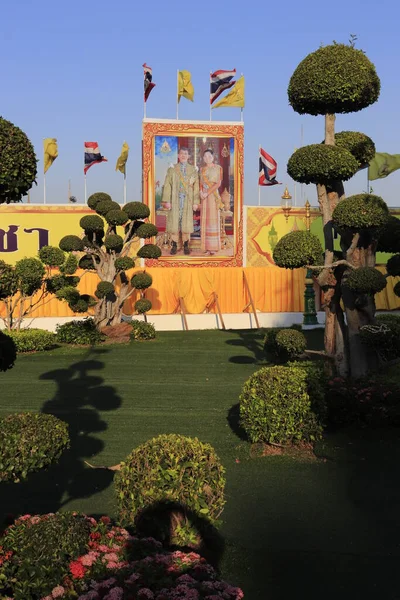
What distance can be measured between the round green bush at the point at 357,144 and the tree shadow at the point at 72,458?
19.0 feet

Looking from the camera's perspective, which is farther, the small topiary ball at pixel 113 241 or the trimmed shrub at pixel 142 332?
the trimmed shrub at pixel 142 332

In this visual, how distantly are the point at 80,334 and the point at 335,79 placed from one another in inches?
520

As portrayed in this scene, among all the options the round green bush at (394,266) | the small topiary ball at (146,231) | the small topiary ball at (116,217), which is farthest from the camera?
the small topiary ball at (146,231)

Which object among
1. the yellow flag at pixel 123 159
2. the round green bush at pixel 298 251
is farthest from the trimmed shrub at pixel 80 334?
the yellow flag at pixel 123 159

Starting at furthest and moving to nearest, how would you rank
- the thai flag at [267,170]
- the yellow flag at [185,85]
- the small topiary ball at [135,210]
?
the thai flag at [267,170] < the yellow flag at [185,85] < the small topiary ball at [135,210]

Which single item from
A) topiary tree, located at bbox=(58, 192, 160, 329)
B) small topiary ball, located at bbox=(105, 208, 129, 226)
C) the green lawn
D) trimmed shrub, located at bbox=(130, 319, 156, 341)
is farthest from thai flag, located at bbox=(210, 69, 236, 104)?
the green lawn

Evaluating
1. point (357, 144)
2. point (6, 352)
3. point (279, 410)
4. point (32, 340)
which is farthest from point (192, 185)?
point (6, 352)

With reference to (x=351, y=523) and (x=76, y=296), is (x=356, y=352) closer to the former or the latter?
(x=351, y=523)

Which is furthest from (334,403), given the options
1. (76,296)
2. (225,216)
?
(225,216)

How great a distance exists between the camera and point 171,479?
6016 millimetres

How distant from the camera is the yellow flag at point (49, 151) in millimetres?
35188

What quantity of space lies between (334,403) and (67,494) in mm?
4049

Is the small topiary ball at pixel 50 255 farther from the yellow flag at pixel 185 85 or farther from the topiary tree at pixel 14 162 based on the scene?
the yellow flag at pixel 185 85

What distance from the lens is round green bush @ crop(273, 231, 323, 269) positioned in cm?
1071
